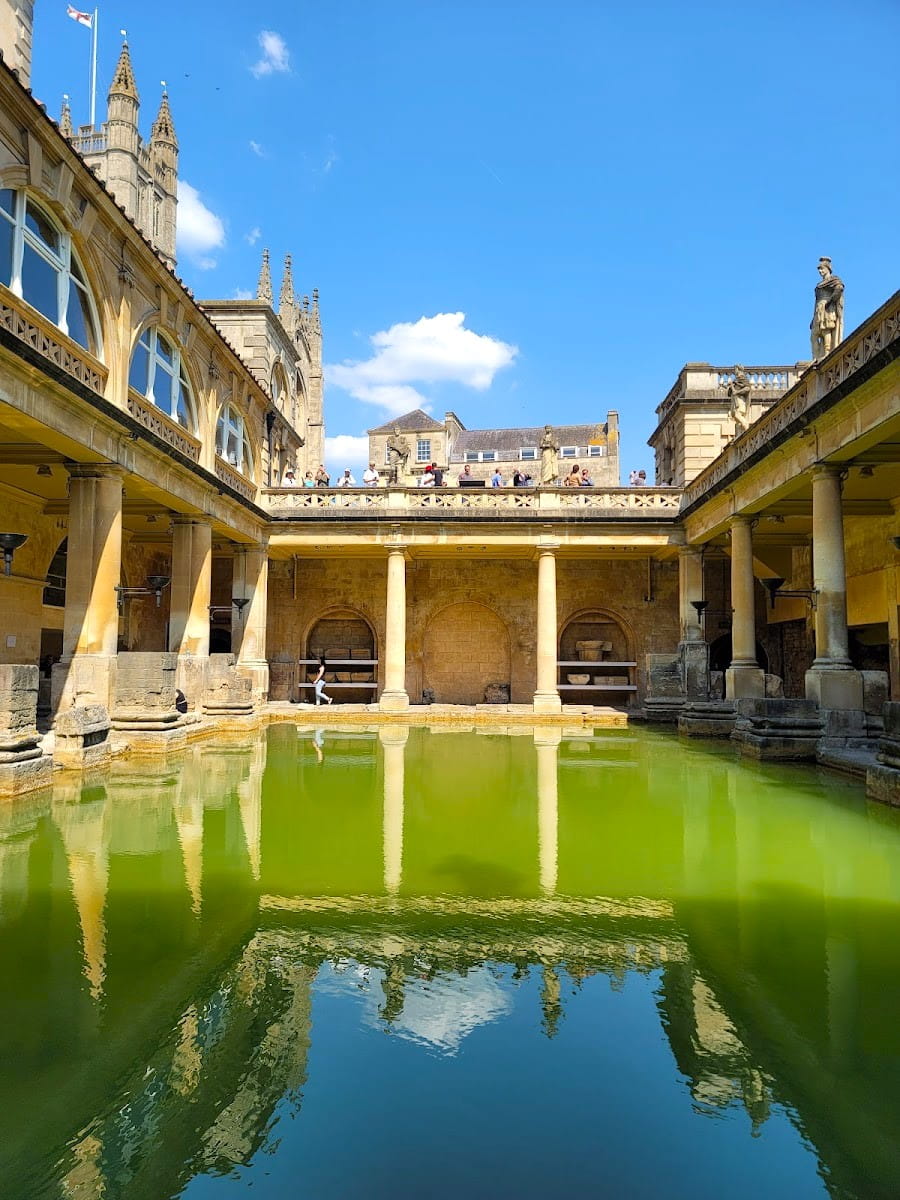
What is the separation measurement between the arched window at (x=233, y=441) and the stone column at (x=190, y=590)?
2.31 meters

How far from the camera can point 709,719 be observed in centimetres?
1488

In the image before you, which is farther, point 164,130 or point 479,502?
point 164,130

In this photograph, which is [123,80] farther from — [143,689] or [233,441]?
[143,689]

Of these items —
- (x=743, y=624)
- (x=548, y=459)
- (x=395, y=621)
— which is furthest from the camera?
(x=548, y=459)

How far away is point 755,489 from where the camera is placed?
1482cm

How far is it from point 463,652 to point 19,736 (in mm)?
17769

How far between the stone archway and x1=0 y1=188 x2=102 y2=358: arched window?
15.1 meters

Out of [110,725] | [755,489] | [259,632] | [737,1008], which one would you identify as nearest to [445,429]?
[259,632]

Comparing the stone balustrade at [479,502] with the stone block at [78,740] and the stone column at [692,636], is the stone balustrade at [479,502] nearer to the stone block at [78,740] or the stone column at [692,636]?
the stone column at [692,636]

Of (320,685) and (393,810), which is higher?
(320,685)

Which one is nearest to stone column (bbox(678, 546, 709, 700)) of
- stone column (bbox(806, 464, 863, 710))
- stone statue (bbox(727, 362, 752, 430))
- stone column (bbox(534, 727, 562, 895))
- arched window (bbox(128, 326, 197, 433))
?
stone statue (bbox(727, 362, 752, 430))

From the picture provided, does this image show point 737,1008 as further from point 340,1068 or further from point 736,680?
point 736,680

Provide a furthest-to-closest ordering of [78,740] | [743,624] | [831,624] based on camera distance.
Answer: [743,624] → [831,624] → [78,740]

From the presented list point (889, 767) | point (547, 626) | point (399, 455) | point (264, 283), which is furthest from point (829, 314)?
point (264, 283)
